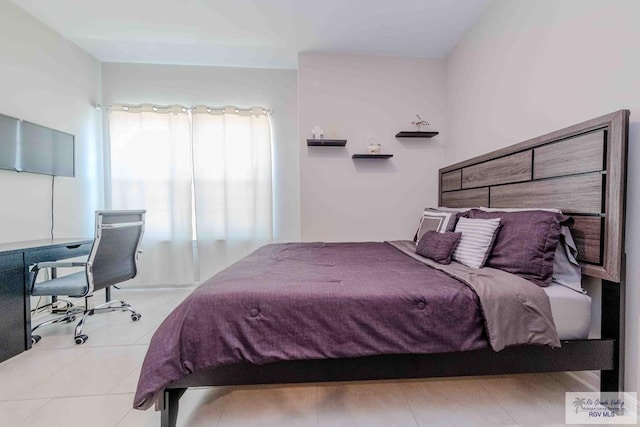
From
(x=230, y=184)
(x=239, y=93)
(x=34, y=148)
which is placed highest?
(x=239, y=93)

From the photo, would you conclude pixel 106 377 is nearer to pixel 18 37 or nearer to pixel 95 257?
pixel 95 257

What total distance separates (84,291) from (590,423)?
330 cm

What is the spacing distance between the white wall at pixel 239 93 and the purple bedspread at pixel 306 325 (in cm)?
229

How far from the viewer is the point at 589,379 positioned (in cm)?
147

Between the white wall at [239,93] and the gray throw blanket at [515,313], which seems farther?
the white wall at [239,93]

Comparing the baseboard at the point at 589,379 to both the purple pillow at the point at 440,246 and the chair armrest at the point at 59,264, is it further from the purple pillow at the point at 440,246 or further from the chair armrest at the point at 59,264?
the chair armrest at the point at 59,264

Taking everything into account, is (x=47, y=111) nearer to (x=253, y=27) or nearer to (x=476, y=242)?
(x=253, y=27)

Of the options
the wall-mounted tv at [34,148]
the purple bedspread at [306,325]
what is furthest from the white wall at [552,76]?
the wall-mounted tv at [34,148]

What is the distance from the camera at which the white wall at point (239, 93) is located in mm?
3260

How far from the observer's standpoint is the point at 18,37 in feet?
7.74

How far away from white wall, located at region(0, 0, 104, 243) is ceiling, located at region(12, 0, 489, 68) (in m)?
0.19

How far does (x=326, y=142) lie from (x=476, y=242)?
6.11 ft

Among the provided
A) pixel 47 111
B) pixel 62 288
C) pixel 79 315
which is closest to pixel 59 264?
pixel 62 288

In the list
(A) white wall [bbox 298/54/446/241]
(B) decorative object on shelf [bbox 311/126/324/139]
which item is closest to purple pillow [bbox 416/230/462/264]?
(A) white wall [bbox 298/54/446/241]
